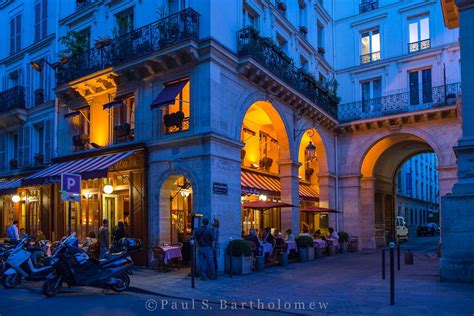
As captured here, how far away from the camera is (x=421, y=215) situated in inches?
2084

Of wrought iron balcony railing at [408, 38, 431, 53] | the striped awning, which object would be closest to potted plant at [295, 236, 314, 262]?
the striped awning

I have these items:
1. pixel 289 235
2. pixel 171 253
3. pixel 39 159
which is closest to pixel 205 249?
pixel 171 253

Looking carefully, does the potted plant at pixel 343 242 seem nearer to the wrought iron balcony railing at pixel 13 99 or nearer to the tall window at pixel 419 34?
the tall window at pixel 419 34

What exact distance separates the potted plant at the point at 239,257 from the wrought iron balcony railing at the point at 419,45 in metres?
15.3

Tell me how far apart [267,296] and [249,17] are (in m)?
11.0

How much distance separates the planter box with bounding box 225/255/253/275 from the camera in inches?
521

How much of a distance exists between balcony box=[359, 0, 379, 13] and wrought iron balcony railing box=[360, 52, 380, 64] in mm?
2495

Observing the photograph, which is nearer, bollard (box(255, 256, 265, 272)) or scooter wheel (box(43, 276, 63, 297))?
scooter wheel (box(43, 276, 63, 297))

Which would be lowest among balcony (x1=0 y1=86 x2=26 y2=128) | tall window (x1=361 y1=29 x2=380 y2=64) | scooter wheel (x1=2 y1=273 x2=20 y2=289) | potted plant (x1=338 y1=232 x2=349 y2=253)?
potted plant (x1=338 y1=232 x2=349 y2=253)

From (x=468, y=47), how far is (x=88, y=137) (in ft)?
42.1

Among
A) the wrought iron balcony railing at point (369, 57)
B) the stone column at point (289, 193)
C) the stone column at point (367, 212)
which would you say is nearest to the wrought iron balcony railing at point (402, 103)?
the wrought iron balcony railing at point (369, 57)

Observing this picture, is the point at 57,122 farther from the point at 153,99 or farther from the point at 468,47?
the point at 468,47

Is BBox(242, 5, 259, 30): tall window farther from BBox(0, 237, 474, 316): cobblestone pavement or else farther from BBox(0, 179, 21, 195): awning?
BBox(0, 179, 21, 195): awning

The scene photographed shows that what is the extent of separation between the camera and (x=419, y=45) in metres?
23.2
